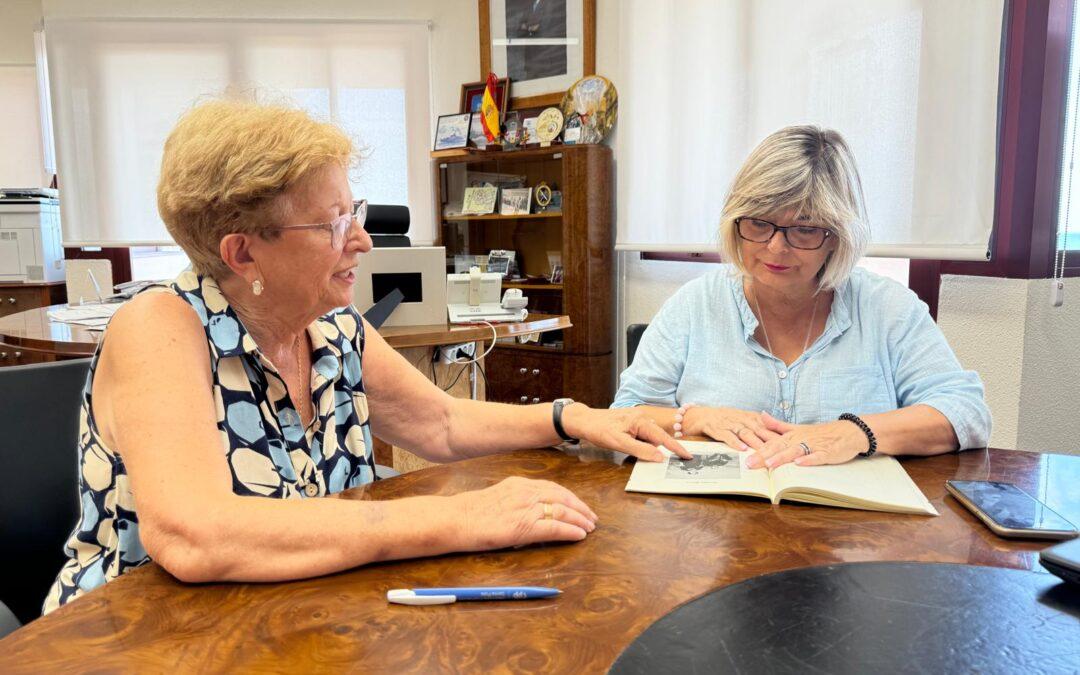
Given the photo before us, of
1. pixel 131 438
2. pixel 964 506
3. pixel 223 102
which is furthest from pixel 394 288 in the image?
pixel 964 506

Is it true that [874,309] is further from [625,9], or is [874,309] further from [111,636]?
[625,9]

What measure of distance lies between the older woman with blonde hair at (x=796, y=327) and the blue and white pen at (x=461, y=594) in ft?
2.29

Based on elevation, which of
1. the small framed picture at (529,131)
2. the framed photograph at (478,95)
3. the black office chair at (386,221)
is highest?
the framed photograph at (478,95)

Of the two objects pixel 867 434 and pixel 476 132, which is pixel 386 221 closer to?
pixel 476 132

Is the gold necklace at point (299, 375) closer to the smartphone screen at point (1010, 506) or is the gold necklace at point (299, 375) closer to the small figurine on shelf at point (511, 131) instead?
the smartphone screen at point (1010, 506)

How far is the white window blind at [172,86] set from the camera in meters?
4.89

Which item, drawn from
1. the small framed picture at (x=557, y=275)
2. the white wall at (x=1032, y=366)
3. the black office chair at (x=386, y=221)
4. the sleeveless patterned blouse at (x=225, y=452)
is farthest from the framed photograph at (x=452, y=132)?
the sleeveless patterned blouse at (x=225, y=452)

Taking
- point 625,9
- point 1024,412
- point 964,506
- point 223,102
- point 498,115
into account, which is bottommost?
point 1024,412

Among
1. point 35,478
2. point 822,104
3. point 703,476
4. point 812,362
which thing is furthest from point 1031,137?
point 35,478

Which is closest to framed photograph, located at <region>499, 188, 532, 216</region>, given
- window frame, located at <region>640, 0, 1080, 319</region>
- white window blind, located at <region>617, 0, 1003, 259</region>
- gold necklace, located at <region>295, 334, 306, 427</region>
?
white window blind, located at <region>617, 0, 1003, 259</region>

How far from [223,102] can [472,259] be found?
3505 mm

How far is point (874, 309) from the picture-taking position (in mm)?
1562

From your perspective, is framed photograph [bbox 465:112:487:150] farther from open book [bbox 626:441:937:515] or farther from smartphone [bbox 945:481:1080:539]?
smartphone [bbox 945:481:1080:539]

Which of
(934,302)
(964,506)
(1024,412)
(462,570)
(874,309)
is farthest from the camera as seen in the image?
(934,302)
